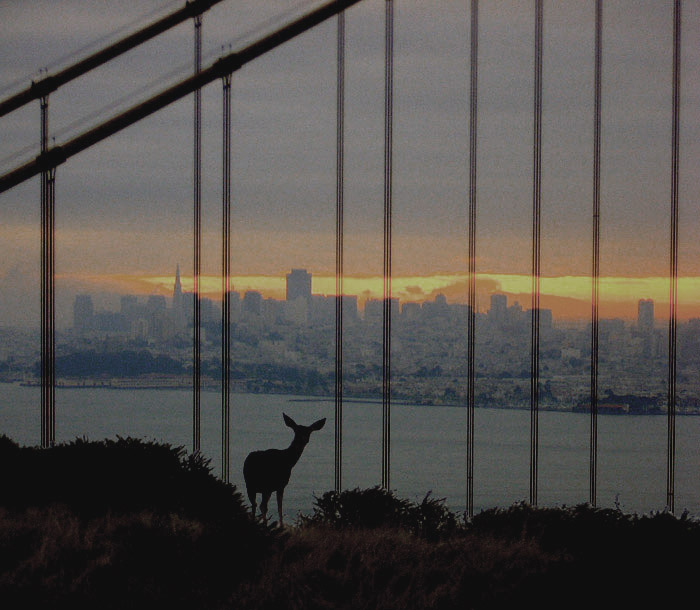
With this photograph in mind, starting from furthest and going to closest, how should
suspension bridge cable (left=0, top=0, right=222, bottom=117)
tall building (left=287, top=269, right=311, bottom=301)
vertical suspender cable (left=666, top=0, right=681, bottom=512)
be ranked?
tall building (left=287, top=269, right=311, bottom=301)
suspension bridge cable (left=0, top=0, right=222, bottom=117)
vertical suspender cable (left=666, top=0, right=681, bottom=512)

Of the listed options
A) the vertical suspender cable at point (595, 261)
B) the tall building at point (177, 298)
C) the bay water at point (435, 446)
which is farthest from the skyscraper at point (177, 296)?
the bay water at point (435, 446)

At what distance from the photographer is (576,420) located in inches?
2803

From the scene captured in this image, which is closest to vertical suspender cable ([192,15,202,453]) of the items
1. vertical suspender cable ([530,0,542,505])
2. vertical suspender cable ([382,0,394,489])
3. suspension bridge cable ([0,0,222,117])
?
suspension bridge cable ([0,0,222,117])

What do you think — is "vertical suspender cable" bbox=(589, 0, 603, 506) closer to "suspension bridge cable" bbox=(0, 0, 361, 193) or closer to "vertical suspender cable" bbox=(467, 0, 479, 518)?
"vertical suspender cable" bbox=(467, 0, 479, 518)

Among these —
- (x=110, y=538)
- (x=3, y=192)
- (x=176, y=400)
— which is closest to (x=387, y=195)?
(x=3, y=192)

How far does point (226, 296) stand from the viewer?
12742 millimetres

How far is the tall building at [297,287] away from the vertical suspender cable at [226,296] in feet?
16.1

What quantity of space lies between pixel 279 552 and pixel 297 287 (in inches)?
387

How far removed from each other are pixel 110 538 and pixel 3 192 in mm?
Answer: 6140

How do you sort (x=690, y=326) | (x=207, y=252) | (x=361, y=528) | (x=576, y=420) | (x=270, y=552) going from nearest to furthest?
(x=270, y=552) → (x=361, y=528) → (x=690, y=326) → (x=207, y=252) → (x=576, y=420)

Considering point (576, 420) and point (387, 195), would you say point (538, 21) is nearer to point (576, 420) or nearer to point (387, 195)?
point (387, 195)

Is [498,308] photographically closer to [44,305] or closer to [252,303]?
[252,303]

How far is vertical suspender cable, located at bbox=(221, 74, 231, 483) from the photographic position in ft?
40.3

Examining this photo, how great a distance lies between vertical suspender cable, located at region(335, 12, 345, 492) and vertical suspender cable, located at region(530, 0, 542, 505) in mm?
2217
